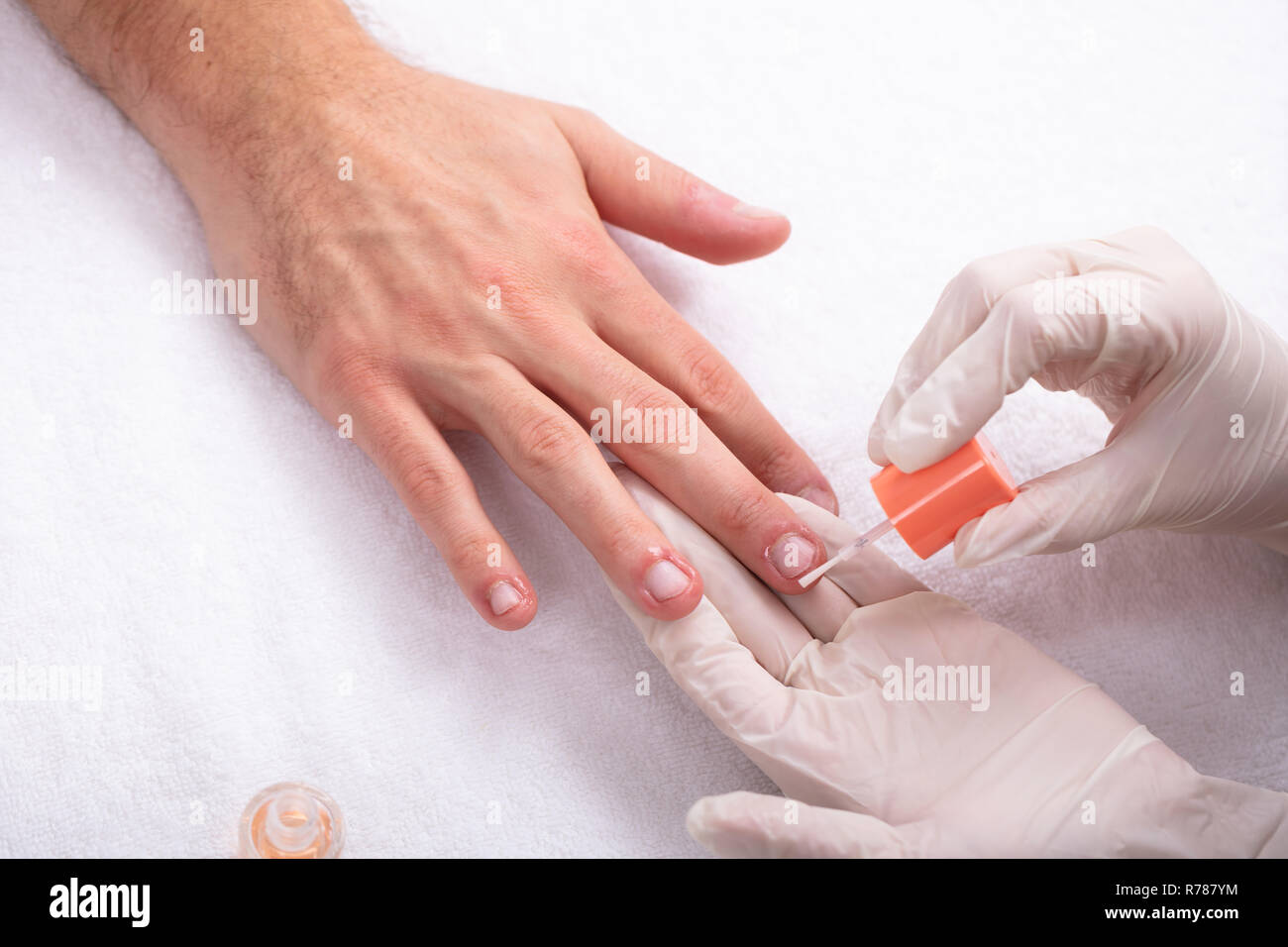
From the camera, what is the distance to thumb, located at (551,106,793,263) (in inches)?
47.1

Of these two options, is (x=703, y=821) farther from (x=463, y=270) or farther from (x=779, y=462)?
(x=463, y=270)

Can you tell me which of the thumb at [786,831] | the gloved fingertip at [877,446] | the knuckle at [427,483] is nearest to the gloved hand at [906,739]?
the thumb at [786,831]

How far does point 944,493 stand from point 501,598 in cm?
46

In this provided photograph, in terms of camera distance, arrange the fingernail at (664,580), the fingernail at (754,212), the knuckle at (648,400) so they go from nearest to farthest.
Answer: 1. the fingernail at (664,580)
2. the knuckle at (648,400)
3. the fingernail at (754,212)

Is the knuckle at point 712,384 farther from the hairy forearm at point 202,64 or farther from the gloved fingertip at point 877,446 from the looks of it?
the hairy forearm at point 202,64

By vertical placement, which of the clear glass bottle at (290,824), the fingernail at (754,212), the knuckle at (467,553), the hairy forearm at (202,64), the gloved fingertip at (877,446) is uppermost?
the hairy forearm at (202,64)

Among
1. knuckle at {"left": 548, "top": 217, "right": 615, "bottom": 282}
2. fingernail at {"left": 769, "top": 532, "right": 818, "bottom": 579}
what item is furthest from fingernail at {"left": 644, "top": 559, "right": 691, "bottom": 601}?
knuckle at {"left": 548, "top": 217, "right": 615, "bottom": 282}

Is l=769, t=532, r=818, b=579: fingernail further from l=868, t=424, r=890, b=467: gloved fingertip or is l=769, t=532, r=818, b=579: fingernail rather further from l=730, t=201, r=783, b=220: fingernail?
l=730, t=201, r=783, b=220: fingernail

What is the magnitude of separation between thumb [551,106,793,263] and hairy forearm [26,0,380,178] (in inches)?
12.7

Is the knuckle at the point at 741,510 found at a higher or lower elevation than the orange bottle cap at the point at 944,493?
lower

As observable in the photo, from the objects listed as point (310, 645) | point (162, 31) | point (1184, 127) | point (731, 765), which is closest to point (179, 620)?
point (310, 645)

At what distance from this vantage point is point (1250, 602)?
1092 millimetres

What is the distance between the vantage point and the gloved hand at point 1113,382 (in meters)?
0.90
